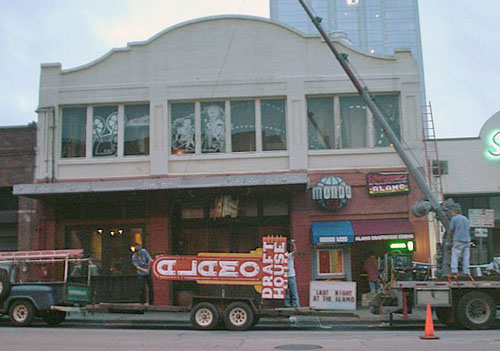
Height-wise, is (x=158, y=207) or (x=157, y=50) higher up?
(x=157, y=50)

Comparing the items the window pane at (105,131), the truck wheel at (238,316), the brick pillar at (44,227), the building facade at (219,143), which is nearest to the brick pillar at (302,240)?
the building facade at (219,143)

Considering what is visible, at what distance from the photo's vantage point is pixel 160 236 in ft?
70.2

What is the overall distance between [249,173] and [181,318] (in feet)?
19.1

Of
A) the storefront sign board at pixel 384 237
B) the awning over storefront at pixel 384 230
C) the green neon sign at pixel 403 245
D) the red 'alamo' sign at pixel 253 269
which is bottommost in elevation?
the red 'alamo' sign at pixel 253 269

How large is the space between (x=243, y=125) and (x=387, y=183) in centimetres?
531

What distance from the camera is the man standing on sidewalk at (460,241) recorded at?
14.9 m

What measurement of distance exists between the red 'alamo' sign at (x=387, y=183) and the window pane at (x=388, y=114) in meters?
1.26

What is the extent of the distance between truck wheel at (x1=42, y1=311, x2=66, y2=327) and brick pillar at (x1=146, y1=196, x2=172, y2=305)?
531 centimetres

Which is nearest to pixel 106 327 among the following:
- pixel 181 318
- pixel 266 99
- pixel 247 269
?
pixel 181 318

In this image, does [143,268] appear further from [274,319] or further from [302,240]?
[302,240]

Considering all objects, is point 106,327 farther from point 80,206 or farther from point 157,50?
point 157,50

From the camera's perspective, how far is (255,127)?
21.8m

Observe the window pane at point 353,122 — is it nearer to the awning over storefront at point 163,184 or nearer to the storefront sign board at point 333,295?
the awning over storefront at point 163,184

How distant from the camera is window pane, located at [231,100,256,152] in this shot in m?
21.8
